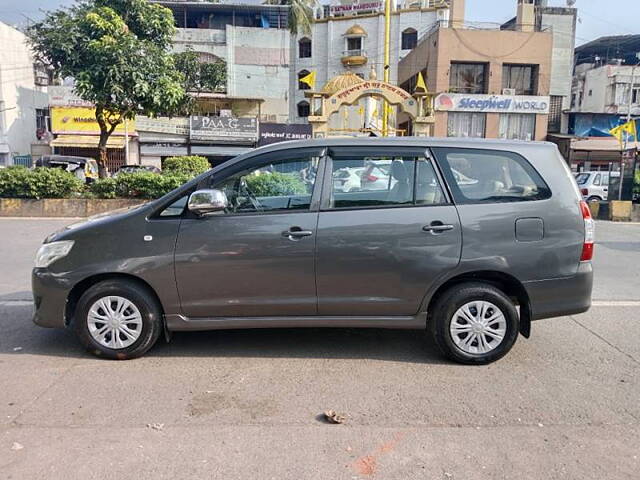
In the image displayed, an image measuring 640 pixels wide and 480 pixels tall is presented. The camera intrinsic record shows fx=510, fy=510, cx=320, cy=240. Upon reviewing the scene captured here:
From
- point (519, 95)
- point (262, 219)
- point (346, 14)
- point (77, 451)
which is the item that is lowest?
point (77, 451)

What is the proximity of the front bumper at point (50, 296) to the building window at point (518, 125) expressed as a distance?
28.5 meters

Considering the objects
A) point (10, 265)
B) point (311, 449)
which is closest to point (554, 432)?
point (311, 449)

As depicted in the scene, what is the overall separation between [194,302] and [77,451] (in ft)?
4.75

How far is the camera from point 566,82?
3603 cm

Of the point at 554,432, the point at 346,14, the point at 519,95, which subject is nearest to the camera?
the point at 554,432

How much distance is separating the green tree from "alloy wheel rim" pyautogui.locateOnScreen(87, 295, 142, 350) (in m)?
12.1

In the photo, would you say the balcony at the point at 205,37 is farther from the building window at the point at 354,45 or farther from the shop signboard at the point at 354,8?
the shop signboard at the point at 354,8

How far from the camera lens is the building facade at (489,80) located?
2797 centimetres

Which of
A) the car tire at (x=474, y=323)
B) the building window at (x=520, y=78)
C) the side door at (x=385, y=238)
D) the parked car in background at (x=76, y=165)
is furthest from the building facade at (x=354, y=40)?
the car tire at (x=474, y=323)

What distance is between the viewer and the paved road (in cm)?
283

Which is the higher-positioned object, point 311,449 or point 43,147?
point 43,147

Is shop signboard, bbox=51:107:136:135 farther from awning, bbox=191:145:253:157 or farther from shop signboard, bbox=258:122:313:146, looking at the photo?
shop signboard, bbox=258:122:313:146

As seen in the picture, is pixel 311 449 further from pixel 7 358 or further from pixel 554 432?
pixel 7 358

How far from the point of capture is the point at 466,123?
2883 centimetres
